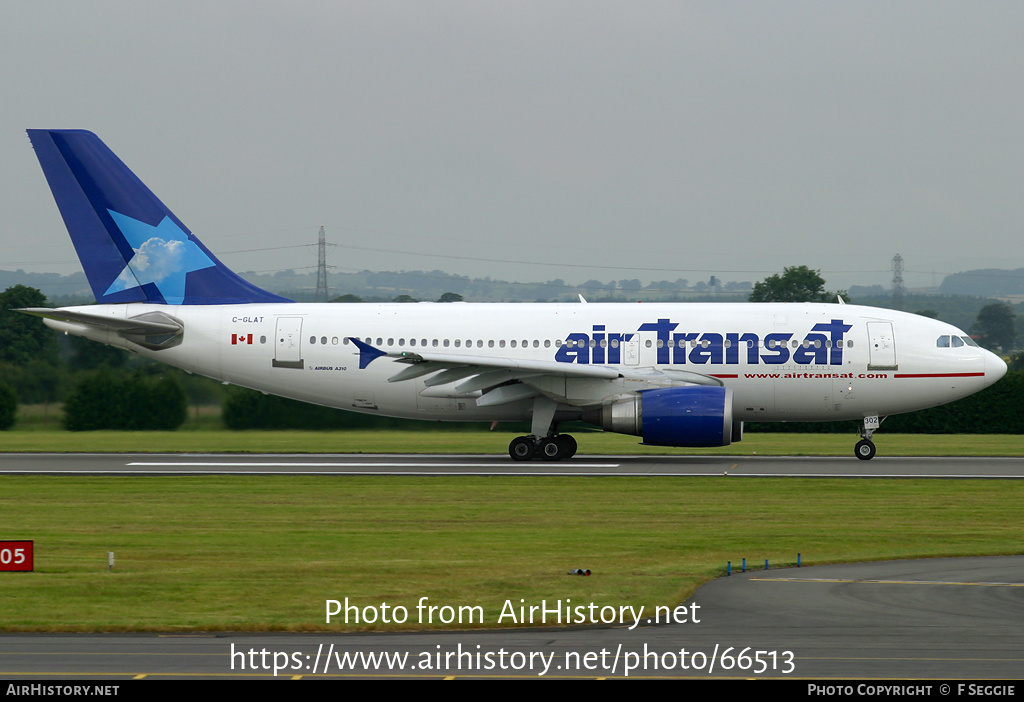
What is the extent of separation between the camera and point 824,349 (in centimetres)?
2873

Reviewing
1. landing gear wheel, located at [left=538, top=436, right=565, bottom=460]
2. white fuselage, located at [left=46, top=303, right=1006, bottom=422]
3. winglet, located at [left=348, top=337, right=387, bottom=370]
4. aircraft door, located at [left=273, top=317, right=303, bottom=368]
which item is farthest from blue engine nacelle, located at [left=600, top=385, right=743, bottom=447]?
aircraft door, located at [left=273, top=317, right=303, bottom=368]

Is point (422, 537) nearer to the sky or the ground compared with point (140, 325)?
nearer to the ground

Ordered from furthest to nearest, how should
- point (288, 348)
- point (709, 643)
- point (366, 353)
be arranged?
point (288, 348)
point (366, 353)
point (709, 643)

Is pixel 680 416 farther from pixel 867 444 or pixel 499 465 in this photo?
pixel 867 444

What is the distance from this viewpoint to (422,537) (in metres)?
17.3

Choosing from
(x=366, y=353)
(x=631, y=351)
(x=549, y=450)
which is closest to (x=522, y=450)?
(x=549, y=450)

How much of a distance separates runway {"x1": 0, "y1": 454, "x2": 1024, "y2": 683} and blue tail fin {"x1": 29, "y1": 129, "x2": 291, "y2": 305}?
21285 mm

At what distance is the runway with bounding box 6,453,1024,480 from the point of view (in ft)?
86.6

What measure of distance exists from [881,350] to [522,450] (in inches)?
366

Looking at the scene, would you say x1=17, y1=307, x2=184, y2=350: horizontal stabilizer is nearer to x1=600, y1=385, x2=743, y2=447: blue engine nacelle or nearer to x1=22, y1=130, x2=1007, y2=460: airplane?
x1=22, y1=130, x2=1007, y2=460: airplane

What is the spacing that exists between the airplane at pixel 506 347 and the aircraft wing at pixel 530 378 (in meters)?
0.04
